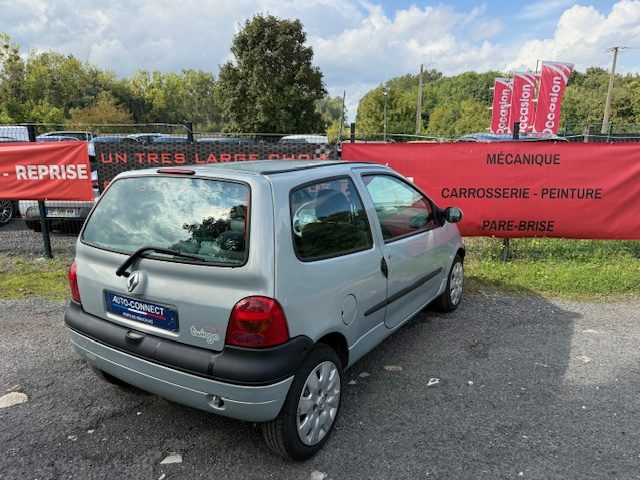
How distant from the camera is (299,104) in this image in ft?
109

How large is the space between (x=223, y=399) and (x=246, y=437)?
2.09 feet

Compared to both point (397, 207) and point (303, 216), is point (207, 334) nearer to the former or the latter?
point (303, 216)

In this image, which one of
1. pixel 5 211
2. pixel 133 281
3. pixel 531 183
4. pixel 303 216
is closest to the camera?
pixel 133 281

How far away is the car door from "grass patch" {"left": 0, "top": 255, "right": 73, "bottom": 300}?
3946 mm

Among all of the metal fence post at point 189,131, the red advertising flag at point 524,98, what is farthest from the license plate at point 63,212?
the red advertising flag at point 524,98

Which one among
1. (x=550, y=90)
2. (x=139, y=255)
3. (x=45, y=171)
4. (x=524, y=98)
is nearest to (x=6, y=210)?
(x=45, y=171)

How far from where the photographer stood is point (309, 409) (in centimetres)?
261

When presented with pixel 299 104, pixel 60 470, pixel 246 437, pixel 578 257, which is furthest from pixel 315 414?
pixel 299 104

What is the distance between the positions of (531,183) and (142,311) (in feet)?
18.0

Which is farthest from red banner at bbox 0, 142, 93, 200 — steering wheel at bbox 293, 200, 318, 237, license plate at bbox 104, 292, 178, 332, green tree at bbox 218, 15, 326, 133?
green tree at bbox 218, 15, 326, 133

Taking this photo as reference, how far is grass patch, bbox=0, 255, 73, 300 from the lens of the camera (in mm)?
5477

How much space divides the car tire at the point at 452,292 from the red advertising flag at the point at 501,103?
852 inches

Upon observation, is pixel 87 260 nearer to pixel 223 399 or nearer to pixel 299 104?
pixel 223 399

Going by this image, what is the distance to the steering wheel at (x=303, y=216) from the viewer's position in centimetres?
261
